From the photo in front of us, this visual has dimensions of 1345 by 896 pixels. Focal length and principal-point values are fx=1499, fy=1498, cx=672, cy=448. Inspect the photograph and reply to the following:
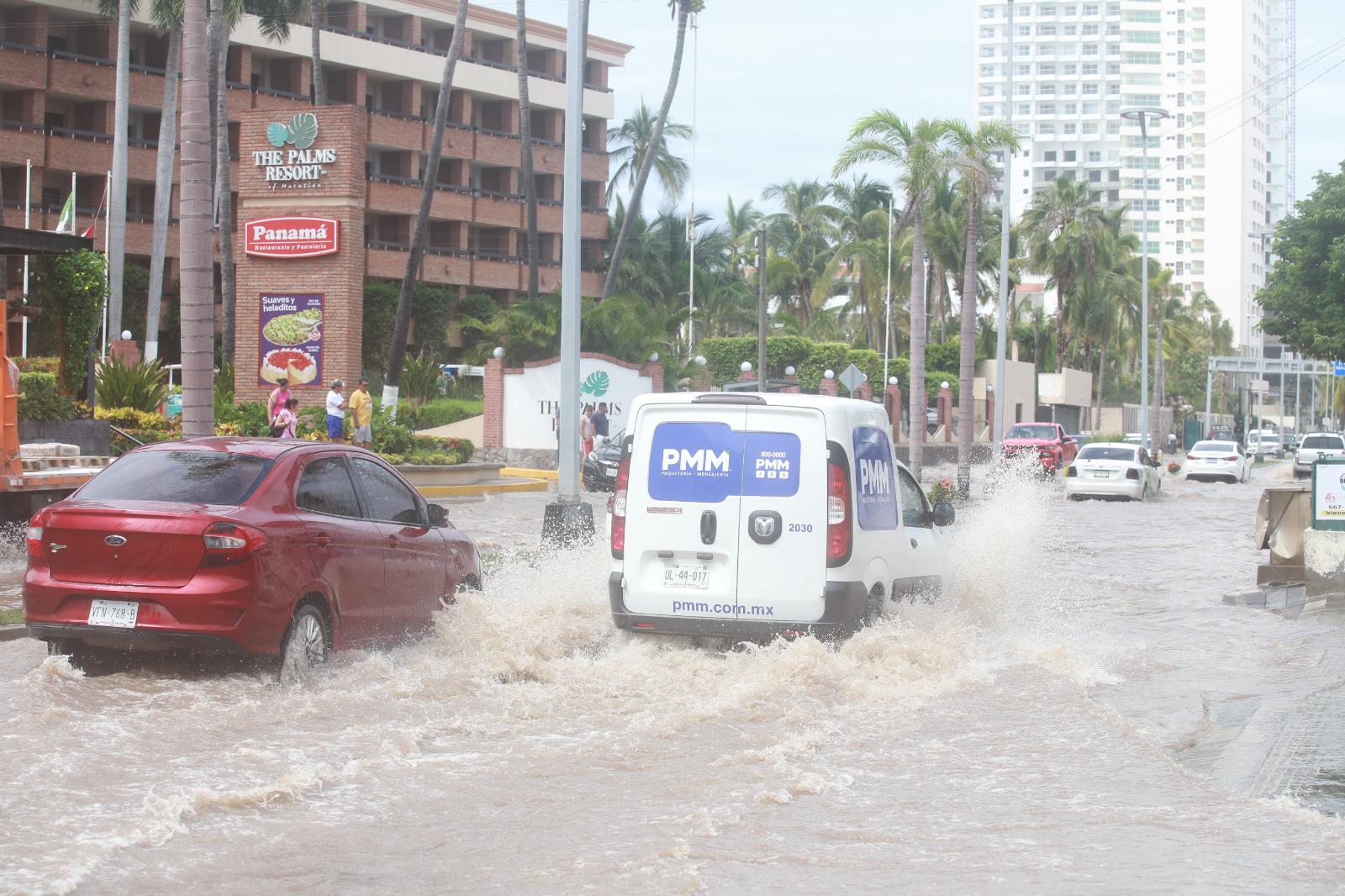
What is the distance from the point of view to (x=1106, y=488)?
3541 cm

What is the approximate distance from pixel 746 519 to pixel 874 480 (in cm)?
112

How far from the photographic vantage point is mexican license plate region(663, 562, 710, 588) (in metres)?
10.2

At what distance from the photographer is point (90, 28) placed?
55562 mm

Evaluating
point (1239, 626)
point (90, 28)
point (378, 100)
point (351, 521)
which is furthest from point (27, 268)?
point (378, 100)

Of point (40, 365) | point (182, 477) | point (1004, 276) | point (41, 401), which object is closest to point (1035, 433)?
point (1004, 276)

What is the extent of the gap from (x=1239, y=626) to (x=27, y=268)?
1627cm

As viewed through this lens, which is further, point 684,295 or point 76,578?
point 684,295

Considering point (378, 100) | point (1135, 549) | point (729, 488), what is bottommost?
point (1135, 549)

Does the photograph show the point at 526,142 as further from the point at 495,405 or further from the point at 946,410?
the point at 946,410

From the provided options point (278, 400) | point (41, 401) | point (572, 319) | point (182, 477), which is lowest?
point (182, 477)

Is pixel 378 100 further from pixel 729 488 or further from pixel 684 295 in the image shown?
pixel 729 488

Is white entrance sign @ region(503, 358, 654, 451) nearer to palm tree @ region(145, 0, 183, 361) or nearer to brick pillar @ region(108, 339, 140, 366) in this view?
brick pillar @ region(108, 339, 140, 366)

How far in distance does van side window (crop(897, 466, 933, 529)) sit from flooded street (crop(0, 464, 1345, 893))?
71 cm

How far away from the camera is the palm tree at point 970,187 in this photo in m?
32.7
